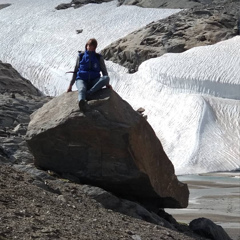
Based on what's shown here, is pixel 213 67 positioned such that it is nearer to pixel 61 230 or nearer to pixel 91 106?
pixel 91 106

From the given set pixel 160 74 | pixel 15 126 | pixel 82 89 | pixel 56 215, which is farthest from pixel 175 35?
pixel 56 215

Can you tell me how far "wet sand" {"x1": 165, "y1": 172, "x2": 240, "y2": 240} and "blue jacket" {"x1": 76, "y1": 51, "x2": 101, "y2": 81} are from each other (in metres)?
4.55

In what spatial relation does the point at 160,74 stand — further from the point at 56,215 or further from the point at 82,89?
the point at 56,215

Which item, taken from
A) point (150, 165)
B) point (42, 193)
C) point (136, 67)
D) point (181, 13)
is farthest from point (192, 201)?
point (181, 13)

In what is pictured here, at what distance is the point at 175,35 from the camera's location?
5556cm

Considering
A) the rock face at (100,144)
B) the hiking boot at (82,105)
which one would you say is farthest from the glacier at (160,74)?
the hiking boot at (82,105)

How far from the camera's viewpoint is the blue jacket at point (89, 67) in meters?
13.4

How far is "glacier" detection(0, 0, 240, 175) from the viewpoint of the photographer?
40.5 meters

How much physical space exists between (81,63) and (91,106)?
1.04m

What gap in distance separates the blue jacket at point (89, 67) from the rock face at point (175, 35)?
4054 cm

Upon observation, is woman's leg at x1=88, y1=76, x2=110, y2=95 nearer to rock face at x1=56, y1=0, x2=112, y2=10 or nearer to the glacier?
the glacier

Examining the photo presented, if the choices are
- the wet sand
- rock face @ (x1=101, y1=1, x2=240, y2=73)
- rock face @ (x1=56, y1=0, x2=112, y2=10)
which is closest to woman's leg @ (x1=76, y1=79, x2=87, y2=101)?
the wet sand

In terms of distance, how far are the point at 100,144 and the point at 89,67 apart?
1.42m

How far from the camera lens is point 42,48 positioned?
62062mm
